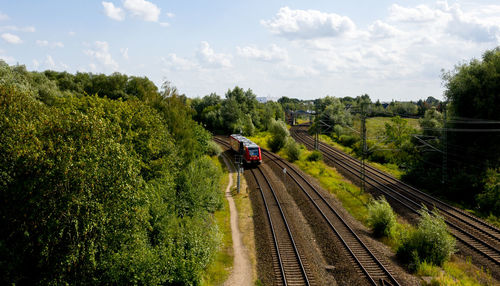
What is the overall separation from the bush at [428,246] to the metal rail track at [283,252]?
247 inches

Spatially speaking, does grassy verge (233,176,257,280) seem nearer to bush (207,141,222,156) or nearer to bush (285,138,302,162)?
bush (207,141,222,156)

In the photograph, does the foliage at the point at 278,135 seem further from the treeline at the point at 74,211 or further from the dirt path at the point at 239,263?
the treeline at the point at 74,211

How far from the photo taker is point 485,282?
1608cm

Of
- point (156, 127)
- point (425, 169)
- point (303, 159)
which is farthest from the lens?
point (303, 159)

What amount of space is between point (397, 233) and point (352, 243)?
383 centimetres

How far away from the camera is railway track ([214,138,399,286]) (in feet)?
52.6

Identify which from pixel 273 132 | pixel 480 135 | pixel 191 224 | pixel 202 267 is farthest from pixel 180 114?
pixel 480 135

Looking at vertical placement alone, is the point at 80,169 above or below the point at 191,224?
above

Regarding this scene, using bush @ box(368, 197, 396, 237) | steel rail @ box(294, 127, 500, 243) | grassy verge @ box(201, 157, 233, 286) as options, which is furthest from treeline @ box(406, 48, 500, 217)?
grassy verge @ box(201, 157, 233, 286)

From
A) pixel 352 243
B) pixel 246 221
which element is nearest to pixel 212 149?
pixel 246 221

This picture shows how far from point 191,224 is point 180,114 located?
42.1 feet

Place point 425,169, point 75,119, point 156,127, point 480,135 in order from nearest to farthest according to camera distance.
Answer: point 75,119 < point 156,127 < point 480,135 < point 425,169

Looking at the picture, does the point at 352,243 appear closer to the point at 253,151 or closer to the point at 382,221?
the point at 382,221

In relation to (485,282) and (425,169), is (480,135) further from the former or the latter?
(485,282)
